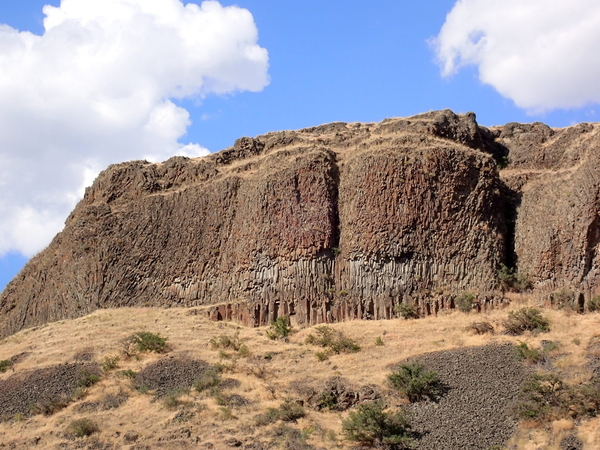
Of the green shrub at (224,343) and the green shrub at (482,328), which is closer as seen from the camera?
the green shrub at (482,328)

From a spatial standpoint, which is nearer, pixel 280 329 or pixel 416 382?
pixel 416 382

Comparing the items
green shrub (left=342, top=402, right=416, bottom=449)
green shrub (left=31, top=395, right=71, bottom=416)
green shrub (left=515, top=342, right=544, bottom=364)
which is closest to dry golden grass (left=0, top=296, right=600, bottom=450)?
green shrub (left=31, top=395, right=71, bottom=416)

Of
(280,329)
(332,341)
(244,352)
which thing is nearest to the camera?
(332,341)

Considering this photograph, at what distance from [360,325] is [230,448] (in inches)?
415

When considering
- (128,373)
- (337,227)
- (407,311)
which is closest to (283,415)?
(128,373)

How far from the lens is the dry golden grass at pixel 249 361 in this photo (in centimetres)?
2441

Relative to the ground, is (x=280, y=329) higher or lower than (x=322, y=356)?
higher

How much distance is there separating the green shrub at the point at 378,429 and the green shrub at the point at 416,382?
1.77 metres

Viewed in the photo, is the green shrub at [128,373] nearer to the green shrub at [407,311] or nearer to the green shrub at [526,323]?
the green shrub at [407,311]

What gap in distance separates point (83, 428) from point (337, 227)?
15611 millimetres

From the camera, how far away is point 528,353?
84.7 feet

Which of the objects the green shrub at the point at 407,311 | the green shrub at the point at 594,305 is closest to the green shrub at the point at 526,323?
the green shrub at the point at 594,305

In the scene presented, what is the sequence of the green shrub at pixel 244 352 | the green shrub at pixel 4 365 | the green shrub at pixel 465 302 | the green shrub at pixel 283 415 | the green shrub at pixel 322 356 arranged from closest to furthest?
the green shrub at pixel 283 415 < the green shrub at pixel 322 356 < the green shrub at pixel 244 352 < the green shrub at pixel 465 302 < the green shrub at pixel 4 365

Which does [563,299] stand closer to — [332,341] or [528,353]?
[528,353]
